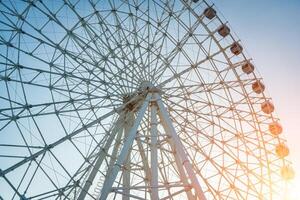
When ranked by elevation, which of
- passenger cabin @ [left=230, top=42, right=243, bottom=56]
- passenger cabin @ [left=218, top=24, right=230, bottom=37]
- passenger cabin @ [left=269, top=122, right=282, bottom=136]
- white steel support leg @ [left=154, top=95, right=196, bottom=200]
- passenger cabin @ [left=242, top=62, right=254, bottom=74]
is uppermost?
passenger cabin @ [left=218, top=24, right=230, bottom=37]

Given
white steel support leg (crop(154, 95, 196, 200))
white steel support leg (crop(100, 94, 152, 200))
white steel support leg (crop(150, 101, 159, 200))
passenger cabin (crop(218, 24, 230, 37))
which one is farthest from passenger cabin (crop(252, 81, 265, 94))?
white steel support leg (crop(154, 95, 196, 200))

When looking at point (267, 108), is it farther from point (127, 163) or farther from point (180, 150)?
point (180, 150)

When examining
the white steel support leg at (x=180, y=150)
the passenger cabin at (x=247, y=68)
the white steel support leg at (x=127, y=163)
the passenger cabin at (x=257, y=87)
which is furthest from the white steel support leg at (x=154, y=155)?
the passenger cabin at (x=257, y=87)

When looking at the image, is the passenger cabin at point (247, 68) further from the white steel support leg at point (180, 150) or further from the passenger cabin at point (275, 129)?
the white steel support leg at point (180, 150)

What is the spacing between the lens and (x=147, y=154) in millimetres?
16875

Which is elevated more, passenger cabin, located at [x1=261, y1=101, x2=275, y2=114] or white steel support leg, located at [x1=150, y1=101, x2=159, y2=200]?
passenger cabin, located at [x1=261, y1=101, x2=275, y2=114]

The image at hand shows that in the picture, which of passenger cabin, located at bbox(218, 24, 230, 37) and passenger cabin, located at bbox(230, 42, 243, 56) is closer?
passenger cabin, located at bbox(218, 24, 230, 37)

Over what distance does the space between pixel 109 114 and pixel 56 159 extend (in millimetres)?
3491

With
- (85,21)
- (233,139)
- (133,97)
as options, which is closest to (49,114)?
(133,97)

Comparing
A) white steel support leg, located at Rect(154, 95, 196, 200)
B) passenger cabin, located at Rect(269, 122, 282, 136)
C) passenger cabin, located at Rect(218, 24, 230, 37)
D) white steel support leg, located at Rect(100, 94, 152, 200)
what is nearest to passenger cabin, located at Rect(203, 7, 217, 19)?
passenger cabin, located at Rect(218, 24, 230, 37)

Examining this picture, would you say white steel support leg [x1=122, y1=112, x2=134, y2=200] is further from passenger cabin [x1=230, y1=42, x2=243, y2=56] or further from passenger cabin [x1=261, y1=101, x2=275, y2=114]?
passenger cabin [x1=261, y1=101, x2=275, y2=114]

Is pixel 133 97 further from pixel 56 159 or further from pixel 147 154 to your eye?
pixel 56 159

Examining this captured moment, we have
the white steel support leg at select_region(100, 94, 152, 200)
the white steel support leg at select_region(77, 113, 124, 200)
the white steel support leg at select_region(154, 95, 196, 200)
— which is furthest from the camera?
the white steel support leg at select_region(77, 113, 124, 200)

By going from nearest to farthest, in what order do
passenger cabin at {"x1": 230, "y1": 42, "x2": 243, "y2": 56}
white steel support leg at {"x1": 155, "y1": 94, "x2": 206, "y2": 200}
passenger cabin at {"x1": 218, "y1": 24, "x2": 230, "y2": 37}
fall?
white steel support leg at {"x1": 155, "y1": 94, "x2": 206, "y2": 200}, passenger cabin at {"x1": 218, "y1": 24, "x2": 230, "y2": 37}, passenger cabin at {"x1": 230, "y1": 42, "x2": 243, "y2": 56}
